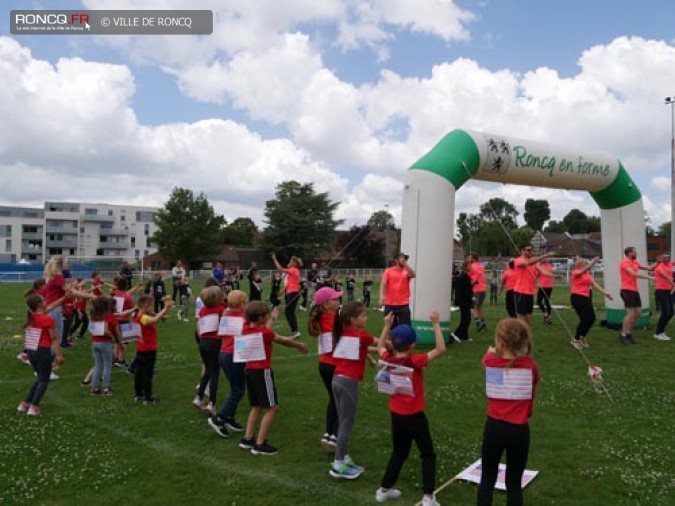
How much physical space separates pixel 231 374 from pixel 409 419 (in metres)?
2.55

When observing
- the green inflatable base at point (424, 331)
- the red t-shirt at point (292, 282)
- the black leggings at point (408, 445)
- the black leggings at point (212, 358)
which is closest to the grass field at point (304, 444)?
the black leggings at point (408, 445)

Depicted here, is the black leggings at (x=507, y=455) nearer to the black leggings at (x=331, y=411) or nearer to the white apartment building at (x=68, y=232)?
the black leggings at (x=331, y=411)

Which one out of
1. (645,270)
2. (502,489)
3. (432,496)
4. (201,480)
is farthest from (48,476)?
(645,270)

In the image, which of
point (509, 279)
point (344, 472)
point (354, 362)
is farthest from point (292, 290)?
→ point (344, 472)

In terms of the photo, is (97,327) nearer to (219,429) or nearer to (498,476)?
(219,429)

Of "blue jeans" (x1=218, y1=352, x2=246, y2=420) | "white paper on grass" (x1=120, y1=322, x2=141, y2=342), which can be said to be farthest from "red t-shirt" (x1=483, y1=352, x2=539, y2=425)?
"white paper on grass" (x1=120, y1=322, x2=141, y2=342)

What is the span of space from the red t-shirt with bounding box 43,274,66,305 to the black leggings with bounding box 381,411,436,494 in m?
7.52

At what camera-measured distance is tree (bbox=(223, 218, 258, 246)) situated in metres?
98.8

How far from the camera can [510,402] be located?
390 cm

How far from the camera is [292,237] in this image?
222ft

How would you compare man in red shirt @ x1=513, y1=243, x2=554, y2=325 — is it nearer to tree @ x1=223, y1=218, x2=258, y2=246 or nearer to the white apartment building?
the white apartment building

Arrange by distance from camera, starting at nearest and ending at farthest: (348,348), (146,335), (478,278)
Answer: (348,348) → (146,335) → (478,278)

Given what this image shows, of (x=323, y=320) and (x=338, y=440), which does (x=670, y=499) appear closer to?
(x=338, y=440)

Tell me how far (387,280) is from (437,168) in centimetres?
288
